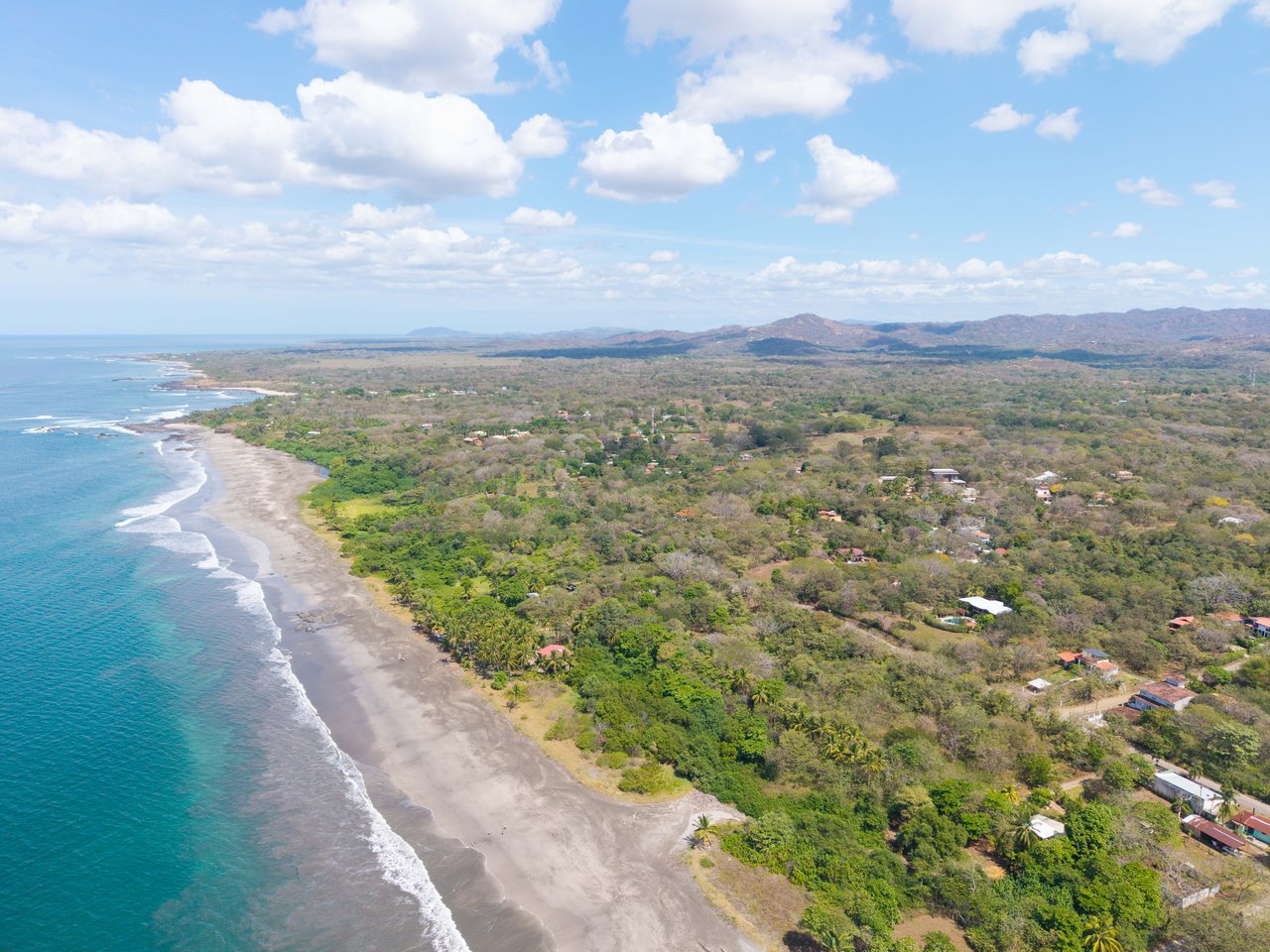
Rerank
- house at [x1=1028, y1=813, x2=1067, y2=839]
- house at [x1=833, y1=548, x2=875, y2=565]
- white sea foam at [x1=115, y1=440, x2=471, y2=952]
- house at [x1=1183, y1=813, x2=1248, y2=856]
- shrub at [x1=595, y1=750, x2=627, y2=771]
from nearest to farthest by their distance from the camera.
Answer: white sea foam at [x1=115, y1=440, x2=471, y2=952]
house at [x1=1028, y1=813, x2=1067, y2=839]
house at [x1=1183, y1=813, x2=1248, y2=856]
shrub at [x1=595, y1=750, x2=627, y2=771]
house at [x1=833, y1=548, x2=875, y2=565]

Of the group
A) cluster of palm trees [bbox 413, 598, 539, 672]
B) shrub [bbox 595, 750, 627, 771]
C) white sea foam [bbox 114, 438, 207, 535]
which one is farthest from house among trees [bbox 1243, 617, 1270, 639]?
white sea foam [bbox 114, 438, 207, 535]

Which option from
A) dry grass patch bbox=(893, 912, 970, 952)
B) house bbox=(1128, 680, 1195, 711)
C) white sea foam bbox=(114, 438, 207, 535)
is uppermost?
white sea foam bbox=(114, 438, 207, 535)

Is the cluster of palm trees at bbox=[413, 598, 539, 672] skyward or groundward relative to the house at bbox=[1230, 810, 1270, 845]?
skyward

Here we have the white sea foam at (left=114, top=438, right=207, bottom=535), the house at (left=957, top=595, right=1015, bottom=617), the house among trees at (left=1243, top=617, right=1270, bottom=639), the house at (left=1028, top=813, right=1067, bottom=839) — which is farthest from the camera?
the white sea foam at (left=114, top=438, right=207, bottom=535)

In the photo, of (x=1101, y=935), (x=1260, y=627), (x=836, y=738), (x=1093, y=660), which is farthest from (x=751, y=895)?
(x=1260, y=627)

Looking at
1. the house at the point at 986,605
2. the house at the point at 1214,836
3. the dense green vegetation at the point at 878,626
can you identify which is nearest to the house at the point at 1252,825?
the house at the point at 1214,836

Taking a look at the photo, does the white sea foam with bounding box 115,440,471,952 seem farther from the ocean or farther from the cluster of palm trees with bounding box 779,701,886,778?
the cluster of palm trees with bounding box 779,701,886,778

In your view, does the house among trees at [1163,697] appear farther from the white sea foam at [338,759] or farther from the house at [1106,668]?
the white sea foam at [338,759]
